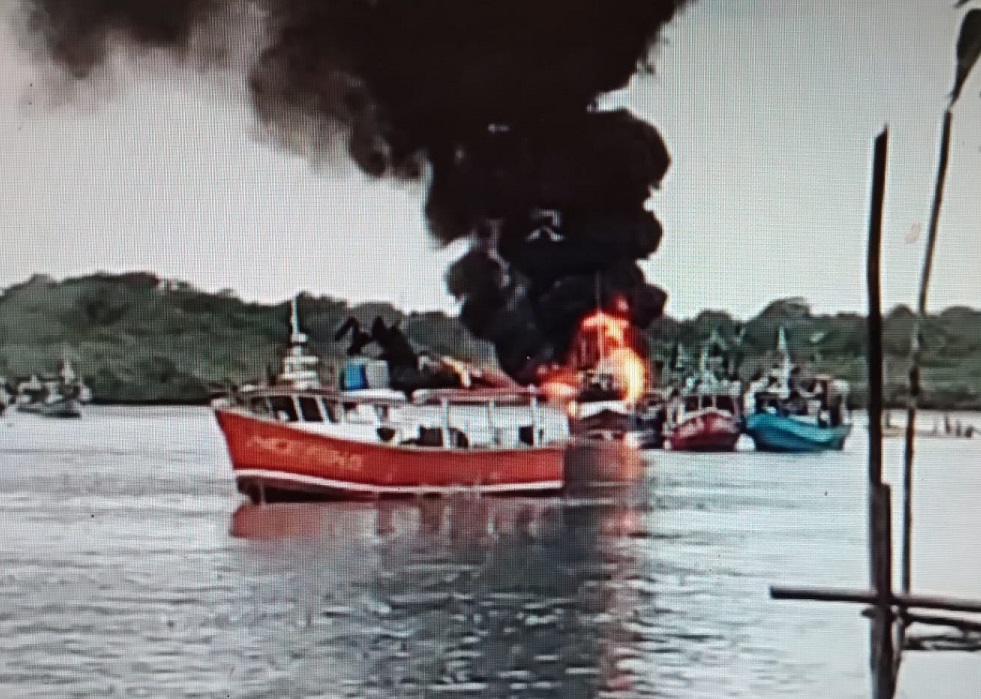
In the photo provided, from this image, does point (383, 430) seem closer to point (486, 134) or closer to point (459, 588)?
point (459, 588)

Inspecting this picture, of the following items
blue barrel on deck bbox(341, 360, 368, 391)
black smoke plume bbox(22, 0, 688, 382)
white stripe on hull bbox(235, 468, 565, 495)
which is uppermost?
black smoke plume bbox(22, 0, 688, 382)

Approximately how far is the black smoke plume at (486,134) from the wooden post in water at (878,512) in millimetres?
289

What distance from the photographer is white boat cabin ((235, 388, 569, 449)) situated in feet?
6.36

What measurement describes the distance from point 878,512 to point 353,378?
0.71 m

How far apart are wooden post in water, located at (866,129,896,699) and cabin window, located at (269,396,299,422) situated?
0.77 metres

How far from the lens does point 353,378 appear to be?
194 cm

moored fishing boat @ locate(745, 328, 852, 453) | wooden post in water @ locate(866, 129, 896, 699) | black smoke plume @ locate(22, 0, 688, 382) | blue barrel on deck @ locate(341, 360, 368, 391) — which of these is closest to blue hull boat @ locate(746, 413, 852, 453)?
moored fishing boat @ locate(745, 328, 852, 453)

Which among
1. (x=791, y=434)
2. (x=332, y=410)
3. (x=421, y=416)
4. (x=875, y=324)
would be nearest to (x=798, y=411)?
(x=791, y=434)

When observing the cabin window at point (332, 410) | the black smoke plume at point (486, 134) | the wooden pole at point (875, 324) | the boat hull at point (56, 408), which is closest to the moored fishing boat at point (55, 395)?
the boat hull at point (56, 408)

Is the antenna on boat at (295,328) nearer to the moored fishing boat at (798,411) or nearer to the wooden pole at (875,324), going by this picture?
the moored fishing boat at (798,411)

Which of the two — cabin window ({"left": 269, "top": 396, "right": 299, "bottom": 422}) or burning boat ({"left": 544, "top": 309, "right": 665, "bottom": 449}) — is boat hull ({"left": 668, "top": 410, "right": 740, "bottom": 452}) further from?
cabin window ({"left": 269, "top": 396, "right": 299, "bottom": 422})

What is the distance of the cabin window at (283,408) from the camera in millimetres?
1935

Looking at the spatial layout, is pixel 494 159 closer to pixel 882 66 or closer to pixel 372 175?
pixel 372 175

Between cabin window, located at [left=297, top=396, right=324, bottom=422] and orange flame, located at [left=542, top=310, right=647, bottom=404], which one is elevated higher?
orange flame, located at [left=542, top=310, right=647, bottom=404]
